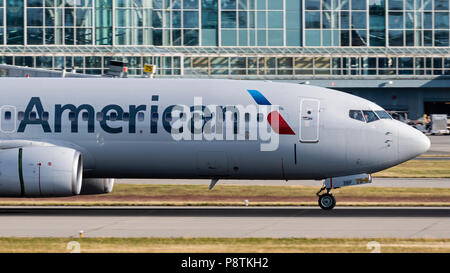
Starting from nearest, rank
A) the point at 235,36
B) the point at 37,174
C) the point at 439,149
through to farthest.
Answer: the point at 37,174 → the point at 439,149 → the point at 235,36

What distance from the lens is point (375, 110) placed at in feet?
94.5

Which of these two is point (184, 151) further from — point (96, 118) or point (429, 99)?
point (429, 99)

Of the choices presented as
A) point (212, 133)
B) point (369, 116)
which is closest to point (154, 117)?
point (212, 133)

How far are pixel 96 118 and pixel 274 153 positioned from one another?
6227 millimetres

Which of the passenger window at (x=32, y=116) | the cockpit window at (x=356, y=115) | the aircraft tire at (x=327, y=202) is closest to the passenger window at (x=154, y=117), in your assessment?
the passenger window at (x=32, y=116)

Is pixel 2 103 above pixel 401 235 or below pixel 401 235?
above

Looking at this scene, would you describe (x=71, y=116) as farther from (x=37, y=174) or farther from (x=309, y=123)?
(x=309, y=123)

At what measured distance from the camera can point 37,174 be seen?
26875 millimetres

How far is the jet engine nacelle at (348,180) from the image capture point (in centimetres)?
2848

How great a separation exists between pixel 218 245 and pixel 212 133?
25.4 ft

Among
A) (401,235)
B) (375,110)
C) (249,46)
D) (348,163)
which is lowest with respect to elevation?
(401,235)

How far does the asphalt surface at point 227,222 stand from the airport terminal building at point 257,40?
72.9 metres
